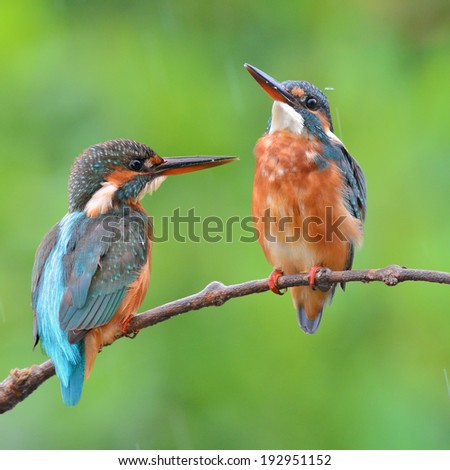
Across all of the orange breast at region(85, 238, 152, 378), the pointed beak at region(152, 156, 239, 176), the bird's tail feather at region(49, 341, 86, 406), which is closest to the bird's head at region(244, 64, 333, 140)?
the pointed beak at region(152, 156, 239, 176)

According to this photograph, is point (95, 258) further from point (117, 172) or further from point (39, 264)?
point (117, 172)

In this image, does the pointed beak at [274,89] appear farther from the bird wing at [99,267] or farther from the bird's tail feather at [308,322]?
the bird's tail feather at [308,322]

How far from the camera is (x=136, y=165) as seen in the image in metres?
3.12

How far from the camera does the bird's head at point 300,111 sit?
338 centimetres

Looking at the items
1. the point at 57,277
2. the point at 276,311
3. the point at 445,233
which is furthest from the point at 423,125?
the point at 57,277

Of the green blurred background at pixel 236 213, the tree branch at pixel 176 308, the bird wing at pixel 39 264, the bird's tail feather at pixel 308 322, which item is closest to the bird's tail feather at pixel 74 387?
the tree branch at pixel 176 308

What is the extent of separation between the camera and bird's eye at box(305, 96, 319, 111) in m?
3.43

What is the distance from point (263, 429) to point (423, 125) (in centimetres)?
143

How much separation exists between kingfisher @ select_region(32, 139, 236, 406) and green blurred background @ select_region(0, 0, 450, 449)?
76cm

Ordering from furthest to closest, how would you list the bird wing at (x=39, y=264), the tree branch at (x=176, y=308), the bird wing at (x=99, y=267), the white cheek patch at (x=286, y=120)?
the white cheek patch at (x=286, y=120) < the bird wing at (x=39, y=264) < the bird wing at (x=99, y=267) < the tree branch at (x=176, y=308)

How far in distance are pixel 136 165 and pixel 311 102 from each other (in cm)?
73

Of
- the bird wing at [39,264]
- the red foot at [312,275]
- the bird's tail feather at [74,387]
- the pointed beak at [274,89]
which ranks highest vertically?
the pointed beak at [274,89]

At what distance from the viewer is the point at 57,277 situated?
278cm
